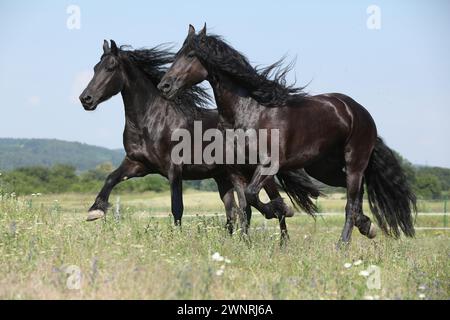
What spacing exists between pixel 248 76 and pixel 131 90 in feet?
6.27

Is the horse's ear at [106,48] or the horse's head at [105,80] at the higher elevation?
the horse's ear at [106,48]

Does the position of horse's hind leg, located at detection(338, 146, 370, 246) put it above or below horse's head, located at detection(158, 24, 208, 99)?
below

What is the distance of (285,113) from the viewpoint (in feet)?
26.0

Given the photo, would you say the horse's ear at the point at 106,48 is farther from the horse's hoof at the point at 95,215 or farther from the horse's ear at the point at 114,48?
the horse's hoof at the point at 95,215

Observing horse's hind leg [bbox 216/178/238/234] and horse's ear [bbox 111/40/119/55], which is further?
A: horse's hind leg [bbox 216/178/238/234]

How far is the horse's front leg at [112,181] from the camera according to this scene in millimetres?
8328

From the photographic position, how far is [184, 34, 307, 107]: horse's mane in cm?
790

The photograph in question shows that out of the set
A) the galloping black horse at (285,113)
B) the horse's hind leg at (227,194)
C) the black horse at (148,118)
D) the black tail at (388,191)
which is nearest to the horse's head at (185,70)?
the galloping black horse at (285,113)

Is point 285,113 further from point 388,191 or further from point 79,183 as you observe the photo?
point 79,183

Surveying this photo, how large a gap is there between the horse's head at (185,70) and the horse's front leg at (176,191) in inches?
52.3

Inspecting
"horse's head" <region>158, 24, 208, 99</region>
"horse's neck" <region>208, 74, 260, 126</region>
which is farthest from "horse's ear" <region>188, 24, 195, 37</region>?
"horse's neck" <region>208, 74, 260, 126</region>

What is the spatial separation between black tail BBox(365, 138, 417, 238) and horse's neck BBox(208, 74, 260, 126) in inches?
96.7

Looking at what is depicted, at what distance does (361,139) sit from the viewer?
29.1 ft

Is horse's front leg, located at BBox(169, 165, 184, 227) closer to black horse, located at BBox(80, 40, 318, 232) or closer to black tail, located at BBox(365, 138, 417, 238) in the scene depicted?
black horse, located at BBox(80, 40, 318, 232)
